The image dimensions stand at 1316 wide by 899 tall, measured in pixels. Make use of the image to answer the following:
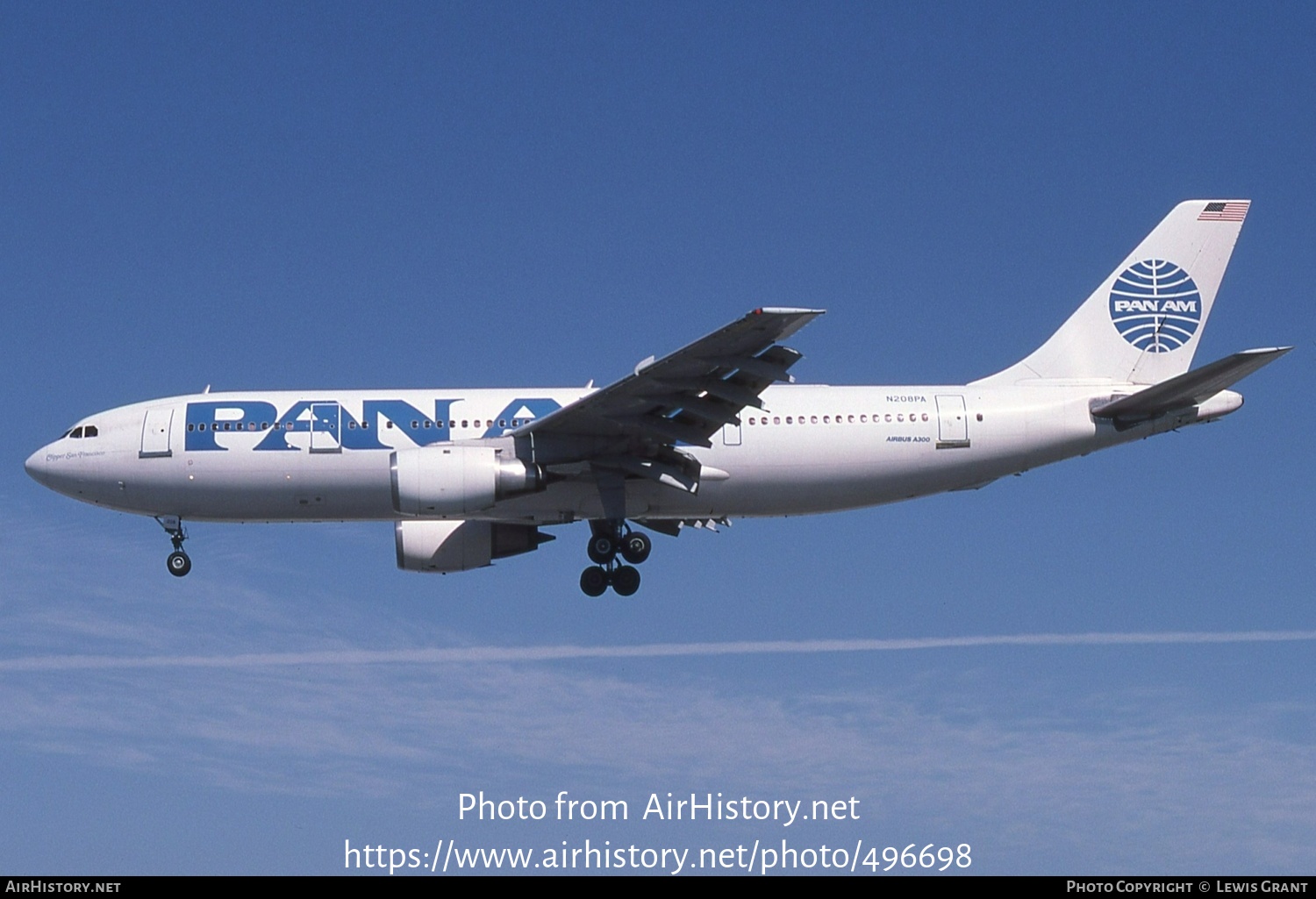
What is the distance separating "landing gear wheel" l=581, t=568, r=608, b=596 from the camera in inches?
1182

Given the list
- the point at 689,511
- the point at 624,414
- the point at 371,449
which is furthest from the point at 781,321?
the point at 371,449

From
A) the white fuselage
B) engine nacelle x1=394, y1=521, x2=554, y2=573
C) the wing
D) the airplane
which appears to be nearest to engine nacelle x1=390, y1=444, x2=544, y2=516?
the airplane

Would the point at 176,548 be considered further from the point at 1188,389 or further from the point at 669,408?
the point at 1188,389

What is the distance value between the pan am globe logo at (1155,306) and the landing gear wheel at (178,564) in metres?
18.3

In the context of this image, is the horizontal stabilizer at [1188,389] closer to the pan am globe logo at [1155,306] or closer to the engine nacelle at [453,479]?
the pan am globe logo at [1155,306]

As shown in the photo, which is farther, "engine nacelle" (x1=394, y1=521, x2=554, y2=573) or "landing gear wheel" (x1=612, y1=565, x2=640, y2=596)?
"engine nacelle" (x1=394, y1=521, x2=554, y2=573)

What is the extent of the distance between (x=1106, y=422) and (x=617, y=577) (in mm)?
9291

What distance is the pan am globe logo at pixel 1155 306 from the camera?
31391 millimetres

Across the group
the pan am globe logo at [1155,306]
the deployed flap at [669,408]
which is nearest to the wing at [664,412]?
the deployed flap at [669,408]

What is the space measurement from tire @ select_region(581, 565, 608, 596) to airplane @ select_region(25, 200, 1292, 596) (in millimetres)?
35

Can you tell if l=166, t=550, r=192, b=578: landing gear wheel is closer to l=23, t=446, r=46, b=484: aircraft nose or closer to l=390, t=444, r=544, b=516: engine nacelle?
l=23, t=446, r=46, b=484: aircraft nose

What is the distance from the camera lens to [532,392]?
1194 inches

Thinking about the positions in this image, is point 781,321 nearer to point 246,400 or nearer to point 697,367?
point 697,367
